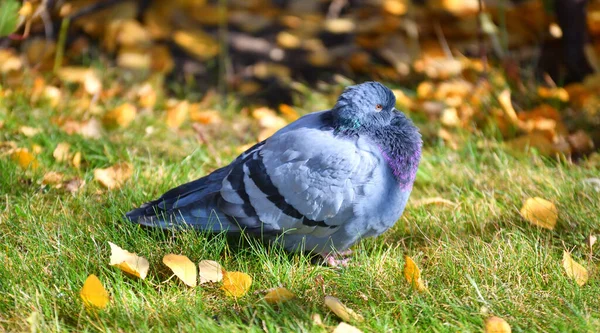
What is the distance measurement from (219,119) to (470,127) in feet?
4.48

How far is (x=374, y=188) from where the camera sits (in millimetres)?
2146

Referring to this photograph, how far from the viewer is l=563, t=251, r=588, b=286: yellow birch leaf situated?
6.79ft

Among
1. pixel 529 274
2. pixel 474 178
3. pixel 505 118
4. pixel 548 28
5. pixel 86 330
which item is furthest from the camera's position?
pixel 548 28

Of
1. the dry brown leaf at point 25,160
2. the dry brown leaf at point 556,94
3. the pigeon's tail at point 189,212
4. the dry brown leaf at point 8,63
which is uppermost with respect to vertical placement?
the dry brown leaf at point 556,94

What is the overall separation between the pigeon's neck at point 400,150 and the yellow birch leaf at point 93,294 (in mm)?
946

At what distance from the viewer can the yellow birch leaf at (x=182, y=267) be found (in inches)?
81.1

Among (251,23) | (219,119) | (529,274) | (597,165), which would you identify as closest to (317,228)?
(529,274)

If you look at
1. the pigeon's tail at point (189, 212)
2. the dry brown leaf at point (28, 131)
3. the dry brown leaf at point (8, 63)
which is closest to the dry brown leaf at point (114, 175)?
the pigeon's tail at point (189, 212)

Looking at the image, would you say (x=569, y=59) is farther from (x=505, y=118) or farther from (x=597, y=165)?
(x=597, y=165)

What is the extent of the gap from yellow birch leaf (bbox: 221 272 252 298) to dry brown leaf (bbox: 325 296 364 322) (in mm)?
266

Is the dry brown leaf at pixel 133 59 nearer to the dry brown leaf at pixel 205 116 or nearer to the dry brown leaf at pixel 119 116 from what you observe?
the dry brown leaf at pixel 205 116

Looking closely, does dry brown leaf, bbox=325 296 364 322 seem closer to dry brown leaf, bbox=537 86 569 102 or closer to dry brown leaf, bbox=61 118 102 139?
dry brown leaf, bbox=61 118 102 139

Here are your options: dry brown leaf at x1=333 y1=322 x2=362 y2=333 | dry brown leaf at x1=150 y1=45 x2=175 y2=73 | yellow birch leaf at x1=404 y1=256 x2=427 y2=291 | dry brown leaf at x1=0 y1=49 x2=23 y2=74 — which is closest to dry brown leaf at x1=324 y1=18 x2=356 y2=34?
dry brown leaf at x1=150 y1=45 x2=175 y2=73

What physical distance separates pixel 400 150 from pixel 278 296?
0.63 meters
